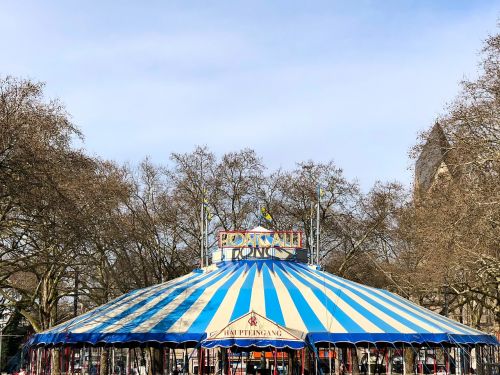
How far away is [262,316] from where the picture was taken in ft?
62.6

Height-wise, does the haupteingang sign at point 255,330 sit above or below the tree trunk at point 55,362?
above

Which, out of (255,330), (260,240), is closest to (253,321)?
(255,330)

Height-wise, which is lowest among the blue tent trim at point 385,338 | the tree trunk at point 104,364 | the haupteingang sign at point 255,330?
the tree trunk at point 104,364

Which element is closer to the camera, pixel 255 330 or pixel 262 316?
pixel 255 330

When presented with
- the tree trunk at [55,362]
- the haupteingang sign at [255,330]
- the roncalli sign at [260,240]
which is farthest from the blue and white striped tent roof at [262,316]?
the tree trunk at [55,362]

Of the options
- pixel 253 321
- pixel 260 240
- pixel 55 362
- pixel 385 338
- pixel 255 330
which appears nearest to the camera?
pixel 255 330

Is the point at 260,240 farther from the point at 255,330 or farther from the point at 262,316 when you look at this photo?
the point at 255,330

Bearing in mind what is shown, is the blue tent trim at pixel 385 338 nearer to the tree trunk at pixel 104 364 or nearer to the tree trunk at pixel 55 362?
the tree trunk at pixel 104 364

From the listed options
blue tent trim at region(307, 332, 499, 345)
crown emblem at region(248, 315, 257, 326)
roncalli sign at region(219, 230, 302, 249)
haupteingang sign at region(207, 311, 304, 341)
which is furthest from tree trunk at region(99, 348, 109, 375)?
blue tent trim at region(307, 332, 499, 345)

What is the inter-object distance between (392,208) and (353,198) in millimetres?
2534

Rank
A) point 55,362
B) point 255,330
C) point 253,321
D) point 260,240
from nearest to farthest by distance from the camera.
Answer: point 255,330, point 253,321, point 260,240, point 55,362

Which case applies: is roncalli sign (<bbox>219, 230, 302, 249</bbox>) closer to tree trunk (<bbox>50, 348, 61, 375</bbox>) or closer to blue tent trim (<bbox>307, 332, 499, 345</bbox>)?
blue tent trim (<bbox>307, 332, 499, 345</bbox>)

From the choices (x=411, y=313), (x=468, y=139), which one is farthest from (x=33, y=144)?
(x=468, y=139)

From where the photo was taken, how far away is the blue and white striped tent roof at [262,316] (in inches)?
765
